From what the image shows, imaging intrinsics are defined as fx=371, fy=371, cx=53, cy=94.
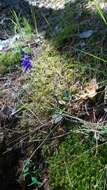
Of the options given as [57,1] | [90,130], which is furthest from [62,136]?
[57,1]

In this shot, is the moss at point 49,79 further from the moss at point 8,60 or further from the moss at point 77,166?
the moss at point 77,166

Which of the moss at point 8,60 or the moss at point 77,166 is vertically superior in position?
the moss at point 8,60

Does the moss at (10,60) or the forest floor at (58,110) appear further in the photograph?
the moss at (10,60)

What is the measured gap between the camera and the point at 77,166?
198 cm

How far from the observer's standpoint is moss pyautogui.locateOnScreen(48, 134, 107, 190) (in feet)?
6.22

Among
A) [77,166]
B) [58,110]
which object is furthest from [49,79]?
[77,166]

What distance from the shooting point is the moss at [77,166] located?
190 cm

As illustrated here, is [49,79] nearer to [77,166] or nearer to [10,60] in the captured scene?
[10,60]

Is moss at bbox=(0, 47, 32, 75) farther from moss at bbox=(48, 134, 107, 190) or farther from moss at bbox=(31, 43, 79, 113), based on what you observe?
moss at bbox=(48, 134, 107, 190)

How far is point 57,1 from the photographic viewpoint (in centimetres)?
377

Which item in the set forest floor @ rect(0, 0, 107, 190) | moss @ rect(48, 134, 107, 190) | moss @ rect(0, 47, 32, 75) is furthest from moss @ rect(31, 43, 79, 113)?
moss @ rect(48, 134, 107, 190)

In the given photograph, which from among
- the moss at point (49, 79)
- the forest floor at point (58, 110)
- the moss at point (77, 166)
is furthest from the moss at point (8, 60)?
the moss at point (77, 166)

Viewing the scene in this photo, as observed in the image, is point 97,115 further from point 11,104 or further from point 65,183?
point 11,104

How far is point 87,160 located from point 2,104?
0.88m
